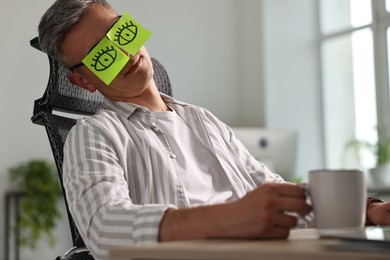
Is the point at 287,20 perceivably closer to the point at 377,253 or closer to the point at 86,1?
the point at 86,1

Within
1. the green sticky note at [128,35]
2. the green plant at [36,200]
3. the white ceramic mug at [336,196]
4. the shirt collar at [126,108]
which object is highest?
the green sticky note at [128,35]

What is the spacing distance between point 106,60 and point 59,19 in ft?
0.47

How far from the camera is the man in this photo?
0.88m

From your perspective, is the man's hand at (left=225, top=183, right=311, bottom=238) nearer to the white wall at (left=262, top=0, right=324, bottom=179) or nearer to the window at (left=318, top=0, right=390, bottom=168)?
the window at (left=318, top=0, right=390, bottom=168)

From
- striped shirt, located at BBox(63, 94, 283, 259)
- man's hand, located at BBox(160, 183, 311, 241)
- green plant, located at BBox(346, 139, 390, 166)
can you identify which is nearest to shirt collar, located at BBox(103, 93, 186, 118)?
striped shirt, located at BBox(63, 94, 283, 259)

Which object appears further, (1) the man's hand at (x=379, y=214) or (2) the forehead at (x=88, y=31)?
(2) the forehead at (x=88, y=31)

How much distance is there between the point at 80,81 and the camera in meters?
1.72

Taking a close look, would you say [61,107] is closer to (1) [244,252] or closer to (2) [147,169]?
(2) [147,169]

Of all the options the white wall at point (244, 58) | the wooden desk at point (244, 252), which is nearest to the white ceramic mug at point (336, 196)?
the wooden desk at point (244, 252)

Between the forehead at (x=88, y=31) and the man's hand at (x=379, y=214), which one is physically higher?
the forehead at (x=88, y=31)

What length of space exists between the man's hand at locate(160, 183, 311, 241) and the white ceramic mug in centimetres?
2

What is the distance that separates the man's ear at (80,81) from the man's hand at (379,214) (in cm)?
76

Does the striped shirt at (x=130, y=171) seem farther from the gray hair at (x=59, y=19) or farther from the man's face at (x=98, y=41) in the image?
the gray hair at (x=59, y=19)

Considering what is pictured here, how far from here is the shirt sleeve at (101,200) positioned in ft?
3.31
